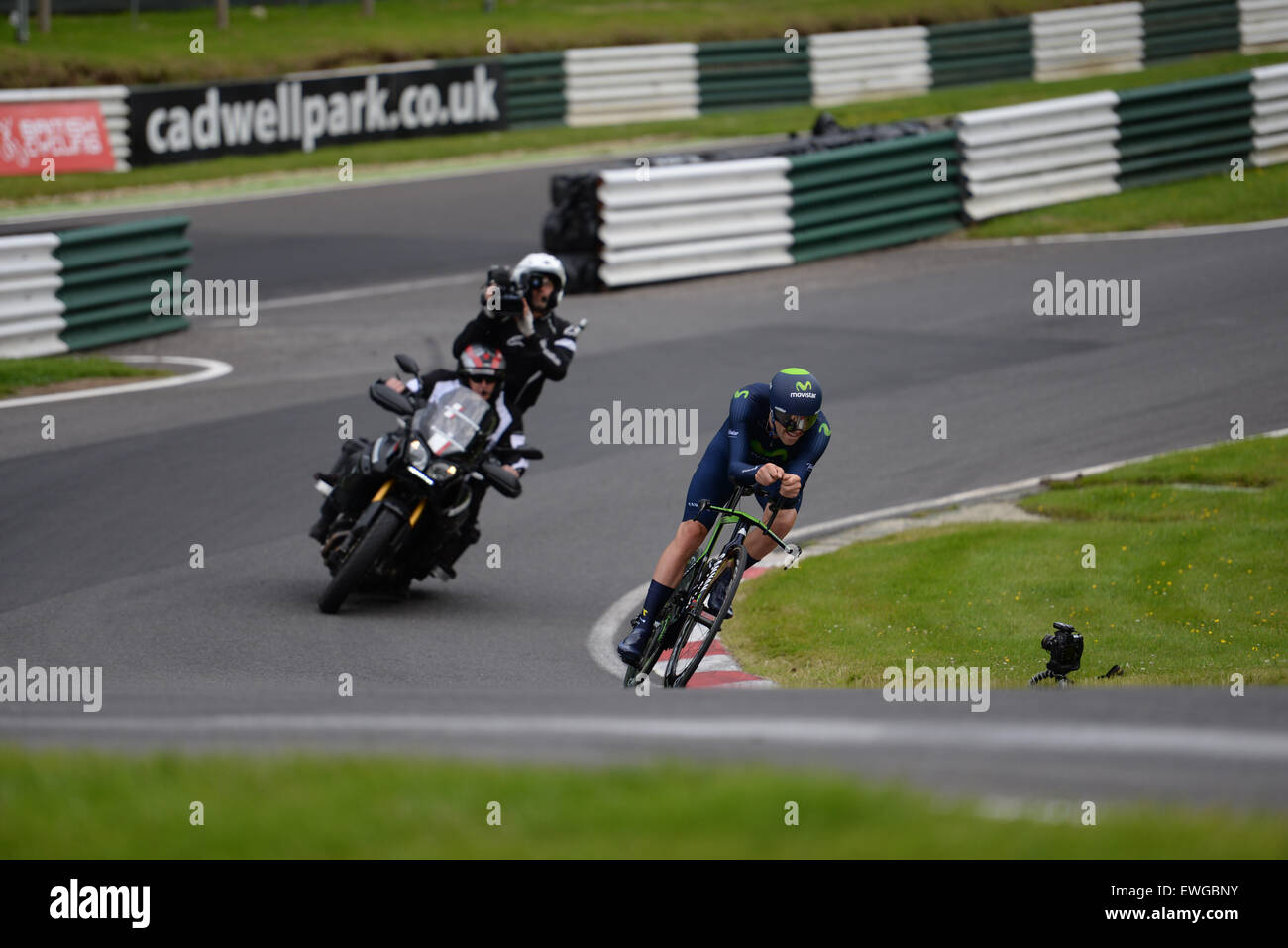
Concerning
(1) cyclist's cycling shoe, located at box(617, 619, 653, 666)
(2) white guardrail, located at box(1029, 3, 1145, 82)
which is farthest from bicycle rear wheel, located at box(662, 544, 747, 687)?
(2) white guardrail, located at box(1029, 3, 1145, 82)

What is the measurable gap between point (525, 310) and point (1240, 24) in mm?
30333

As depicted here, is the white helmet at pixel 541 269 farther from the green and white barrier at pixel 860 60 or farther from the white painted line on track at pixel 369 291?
the green and white barrier at pixel 860 60

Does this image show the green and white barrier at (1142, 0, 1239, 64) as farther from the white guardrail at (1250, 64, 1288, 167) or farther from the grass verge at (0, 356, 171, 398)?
the grass verge at (0, 356, 171, 398)

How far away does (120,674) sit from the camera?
816 centimetres

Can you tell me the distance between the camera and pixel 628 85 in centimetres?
3095

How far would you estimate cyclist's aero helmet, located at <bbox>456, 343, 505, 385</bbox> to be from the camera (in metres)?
9.74

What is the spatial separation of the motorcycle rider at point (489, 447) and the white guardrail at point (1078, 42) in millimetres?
27043

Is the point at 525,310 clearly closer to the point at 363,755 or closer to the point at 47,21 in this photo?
the point at 363,755

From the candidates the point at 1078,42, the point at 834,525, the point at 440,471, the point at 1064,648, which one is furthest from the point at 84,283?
the point at 1078,42

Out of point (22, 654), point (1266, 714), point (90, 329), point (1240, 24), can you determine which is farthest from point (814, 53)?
point (1266, 714)

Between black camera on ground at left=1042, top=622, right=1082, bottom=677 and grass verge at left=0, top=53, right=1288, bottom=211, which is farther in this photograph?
grass verge at left=0, top=53, right=1288, bottom=211

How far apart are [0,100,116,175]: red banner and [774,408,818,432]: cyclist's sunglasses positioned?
1901 cm

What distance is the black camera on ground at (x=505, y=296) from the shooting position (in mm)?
9664
